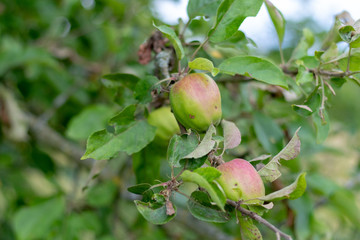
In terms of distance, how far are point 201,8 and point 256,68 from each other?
0.30 meters

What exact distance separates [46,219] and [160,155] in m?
0.95

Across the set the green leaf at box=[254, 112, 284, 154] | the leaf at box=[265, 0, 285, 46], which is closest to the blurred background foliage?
the green leaf at box=[254, 112, 284, 154]

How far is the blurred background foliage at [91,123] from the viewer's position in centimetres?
152

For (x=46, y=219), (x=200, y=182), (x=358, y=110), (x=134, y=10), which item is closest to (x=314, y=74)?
(x=200, y=182)

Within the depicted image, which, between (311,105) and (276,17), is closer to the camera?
(311,105)

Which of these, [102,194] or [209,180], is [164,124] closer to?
[209,180]

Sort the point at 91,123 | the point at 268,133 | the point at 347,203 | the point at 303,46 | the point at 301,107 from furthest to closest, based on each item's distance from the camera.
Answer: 1. the point at 347,203
2. the point at 91,123
3. the point at 268,133
4. the point at 303,46
5. the point at 301,107

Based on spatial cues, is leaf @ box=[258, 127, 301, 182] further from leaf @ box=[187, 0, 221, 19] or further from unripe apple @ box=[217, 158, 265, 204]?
leaf @ box=[187, 0, 221, 19]

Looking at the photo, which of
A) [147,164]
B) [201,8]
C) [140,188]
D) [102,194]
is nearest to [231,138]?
[140,188]

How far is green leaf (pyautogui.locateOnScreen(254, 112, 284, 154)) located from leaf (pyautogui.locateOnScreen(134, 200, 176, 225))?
0.67 m

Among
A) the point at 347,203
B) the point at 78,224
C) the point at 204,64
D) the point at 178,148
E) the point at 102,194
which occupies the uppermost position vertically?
the point at 204,64

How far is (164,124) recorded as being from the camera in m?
0.98

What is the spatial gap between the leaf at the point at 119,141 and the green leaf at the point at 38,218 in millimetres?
994

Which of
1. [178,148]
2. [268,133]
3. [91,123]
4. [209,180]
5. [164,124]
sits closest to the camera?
[209,180]
